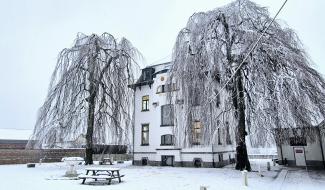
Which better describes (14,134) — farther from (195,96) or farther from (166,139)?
(195,96)

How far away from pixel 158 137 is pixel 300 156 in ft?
38.6

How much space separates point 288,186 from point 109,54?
54.8ft

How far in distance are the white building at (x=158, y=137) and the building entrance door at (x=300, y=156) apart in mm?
5169

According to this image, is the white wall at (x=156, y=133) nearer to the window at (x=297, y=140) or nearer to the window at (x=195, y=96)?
the window at (x=297, y=140)

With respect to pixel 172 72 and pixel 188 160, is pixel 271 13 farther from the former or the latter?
pixel 188 160

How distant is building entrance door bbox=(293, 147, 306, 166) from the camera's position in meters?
20.4

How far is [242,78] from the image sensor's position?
14.2 metres

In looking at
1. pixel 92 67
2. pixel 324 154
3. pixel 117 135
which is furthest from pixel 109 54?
pixel 324 154

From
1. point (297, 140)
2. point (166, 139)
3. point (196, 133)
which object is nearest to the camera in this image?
point (297, 140)

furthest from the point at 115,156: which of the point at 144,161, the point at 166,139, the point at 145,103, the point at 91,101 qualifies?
the point at 91,101

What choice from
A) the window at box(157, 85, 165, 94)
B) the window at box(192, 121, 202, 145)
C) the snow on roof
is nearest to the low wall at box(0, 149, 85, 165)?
the window at box(157, 85, 165, 94)

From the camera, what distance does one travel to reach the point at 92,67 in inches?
803

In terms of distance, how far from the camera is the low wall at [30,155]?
24141 millimetres

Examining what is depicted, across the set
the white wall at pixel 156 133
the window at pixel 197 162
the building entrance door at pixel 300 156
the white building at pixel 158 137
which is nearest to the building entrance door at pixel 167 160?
the white building at pixel 158 137
